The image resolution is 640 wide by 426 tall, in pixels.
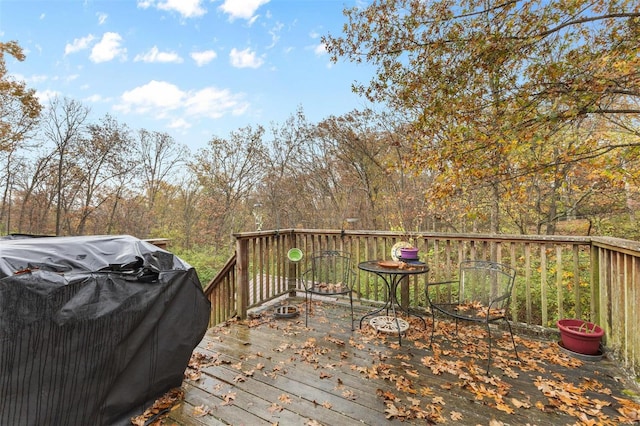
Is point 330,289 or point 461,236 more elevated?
point 461,236

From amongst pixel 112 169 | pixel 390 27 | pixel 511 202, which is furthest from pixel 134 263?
pixel 112 169

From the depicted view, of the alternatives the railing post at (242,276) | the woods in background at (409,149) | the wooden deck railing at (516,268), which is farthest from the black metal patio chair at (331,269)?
the woods in background at (409,149)

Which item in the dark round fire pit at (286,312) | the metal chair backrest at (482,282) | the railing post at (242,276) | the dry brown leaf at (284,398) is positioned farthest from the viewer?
the dark round fire pit at (286,312)

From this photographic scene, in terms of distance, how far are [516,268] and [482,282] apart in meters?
0.79

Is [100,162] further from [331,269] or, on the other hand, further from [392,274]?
[392,274]

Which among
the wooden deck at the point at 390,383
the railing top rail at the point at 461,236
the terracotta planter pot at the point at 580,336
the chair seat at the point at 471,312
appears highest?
the railing top rail at the point at 461,236

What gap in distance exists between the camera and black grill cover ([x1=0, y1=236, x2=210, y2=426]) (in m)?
1.34

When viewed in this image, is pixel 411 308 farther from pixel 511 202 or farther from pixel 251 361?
pixel 511 202

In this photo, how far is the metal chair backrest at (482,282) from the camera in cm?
287

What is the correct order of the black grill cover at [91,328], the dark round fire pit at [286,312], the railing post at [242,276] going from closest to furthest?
the black grill cover at [91,328] → the railing post at [242,276] → the dark round fire pit at [286,312]

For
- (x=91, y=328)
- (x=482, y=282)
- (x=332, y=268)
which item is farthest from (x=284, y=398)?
(x=482, y=282)

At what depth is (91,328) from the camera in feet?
4.96

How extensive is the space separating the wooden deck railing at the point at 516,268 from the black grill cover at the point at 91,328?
1.49 m

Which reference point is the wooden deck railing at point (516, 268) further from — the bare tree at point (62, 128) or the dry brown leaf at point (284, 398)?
the bare tree at point (62, 128)
